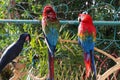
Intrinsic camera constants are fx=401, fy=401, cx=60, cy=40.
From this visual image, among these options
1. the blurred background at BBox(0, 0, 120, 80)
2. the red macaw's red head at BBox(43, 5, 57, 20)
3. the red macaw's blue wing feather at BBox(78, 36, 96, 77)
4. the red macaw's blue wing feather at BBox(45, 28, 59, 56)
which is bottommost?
the blurred background at BBox(0, 0, 120, 80)

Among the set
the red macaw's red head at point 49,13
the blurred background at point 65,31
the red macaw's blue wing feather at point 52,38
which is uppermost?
the red macaw's red head at point 49,13

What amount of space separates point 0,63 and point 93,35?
1.19 feet

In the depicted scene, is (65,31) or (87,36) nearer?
(87,36)

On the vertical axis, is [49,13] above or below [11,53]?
above

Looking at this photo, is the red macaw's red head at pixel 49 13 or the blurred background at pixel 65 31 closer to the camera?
the red macaw's red head at pixel 49 13

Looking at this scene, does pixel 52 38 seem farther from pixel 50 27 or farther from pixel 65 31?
pixel 65 31

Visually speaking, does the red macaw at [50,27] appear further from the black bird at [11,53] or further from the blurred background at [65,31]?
the blurred background at [65,31]

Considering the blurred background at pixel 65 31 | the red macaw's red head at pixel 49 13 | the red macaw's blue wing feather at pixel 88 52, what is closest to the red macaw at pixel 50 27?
the red macaw's red head at pixel 49 13

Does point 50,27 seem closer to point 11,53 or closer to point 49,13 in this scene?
point 49,13

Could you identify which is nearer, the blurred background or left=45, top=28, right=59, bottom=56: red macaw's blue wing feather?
left=45, top=28, right=59, bottom=56: red macaw's blue wing feather

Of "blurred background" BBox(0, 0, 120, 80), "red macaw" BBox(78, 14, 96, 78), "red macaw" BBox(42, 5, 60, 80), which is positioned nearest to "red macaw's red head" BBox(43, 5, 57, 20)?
"red macaw" BBox(42, 5, 60, 80)

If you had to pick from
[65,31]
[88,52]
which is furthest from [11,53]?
[65,31]

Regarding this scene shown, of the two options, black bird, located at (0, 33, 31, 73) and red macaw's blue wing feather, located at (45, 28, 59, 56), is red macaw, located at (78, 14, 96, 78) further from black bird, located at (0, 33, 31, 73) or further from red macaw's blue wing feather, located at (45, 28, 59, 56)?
black bird, located at (0, 33, 31, 73)

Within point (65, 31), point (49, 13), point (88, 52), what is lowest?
point (65, 31)
